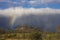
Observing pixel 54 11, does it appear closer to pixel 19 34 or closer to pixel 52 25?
pixel 52 25

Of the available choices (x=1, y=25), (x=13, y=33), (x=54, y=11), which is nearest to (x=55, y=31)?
(x=54, y=11)

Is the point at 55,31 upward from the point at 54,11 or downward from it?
downward

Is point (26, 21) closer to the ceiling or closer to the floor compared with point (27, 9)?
closer to the floor

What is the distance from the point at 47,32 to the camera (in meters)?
2.55

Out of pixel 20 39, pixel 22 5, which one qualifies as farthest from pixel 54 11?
pixel 20 39

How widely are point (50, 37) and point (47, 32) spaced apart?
0.10 meters

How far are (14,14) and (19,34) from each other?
13.9 inches

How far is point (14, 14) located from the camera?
2.61 m


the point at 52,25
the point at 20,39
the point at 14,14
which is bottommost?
the point at 20,39

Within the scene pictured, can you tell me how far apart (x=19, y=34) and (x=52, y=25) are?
578 mm

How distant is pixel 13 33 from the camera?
2.55m

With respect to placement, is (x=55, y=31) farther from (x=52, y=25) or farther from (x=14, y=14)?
(x=14, y=14)

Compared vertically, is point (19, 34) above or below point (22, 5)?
below

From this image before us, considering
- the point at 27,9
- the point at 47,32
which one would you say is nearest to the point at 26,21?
the point at 27,9
